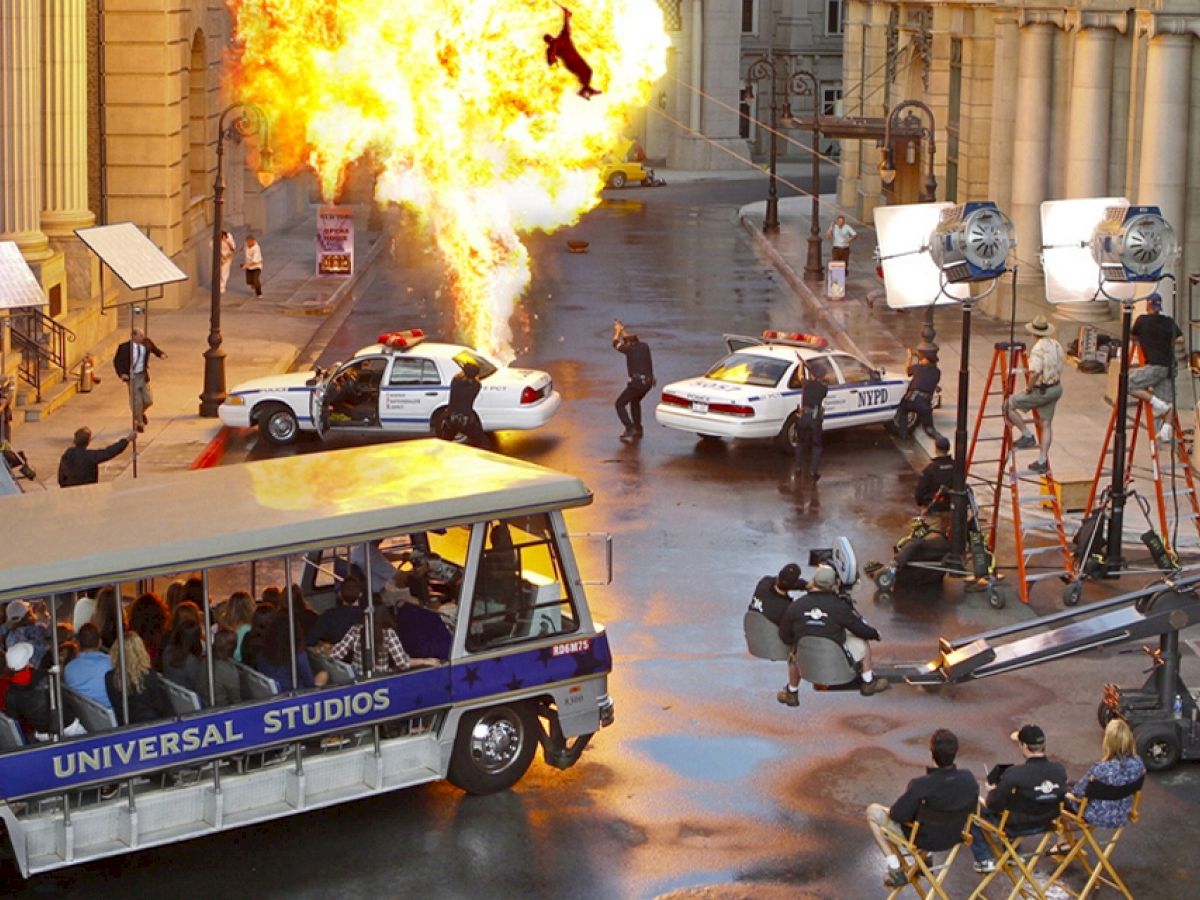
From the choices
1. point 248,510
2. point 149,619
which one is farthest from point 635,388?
point 149,619

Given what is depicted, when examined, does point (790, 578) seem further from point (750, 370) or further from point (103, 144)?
point (103, 144)

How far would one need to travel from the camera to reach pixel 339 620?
16344 millimetres

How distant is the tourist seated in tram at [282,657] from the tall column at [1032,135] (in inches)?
1162

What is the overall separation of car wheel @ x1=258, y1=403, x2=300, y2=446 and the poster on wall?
55.3 feet

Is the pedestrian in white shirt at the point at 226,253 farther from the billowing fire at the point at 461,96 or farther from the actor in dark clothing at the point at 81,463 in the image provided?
the actor in dark clothing at the point at 81,463

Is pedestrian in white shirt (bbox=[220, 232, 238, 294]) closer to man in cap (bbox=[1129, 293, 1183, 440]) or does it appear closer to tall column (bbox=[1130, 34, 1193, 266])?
tall column (bbox=[1130, 34, 1193, 266])

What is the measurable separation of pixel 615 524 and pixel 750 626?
29.4 feet

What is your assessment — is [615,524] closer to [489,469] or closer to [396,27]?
[489,469]

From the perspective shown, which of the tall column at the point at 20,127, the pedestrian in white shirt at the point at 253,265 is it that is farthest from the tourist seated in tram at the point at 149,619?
Answer: the pedestrian in white shirt at the point at 253,265

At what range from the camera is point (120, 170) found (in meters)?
42.8

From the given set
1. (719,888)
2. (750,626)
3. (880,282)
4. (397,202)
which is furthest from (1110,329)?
(397,202)

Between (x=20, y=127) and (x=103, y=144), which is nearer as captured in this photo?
(x=20, y=127)

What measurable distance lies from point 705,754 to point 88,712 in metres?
5.44

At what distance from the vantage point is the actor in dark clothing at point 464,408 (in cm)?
2997
